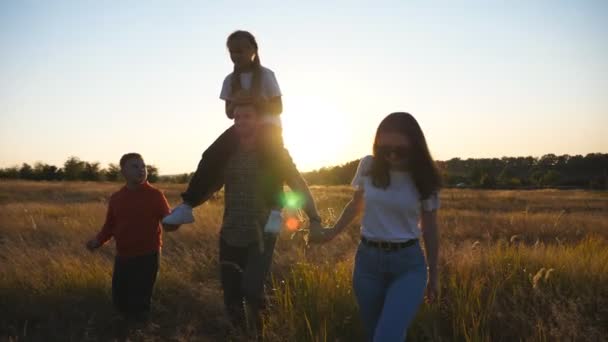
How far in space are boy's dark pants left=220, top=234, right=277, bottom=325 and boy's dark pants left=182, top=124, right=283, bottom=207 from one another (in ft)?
1.45

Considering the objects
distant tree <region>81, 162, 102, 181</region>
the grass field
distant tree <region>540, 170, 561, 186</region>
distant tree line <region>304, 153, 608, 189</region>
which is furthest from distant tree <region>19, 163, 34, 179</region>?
distant tree <region>540, 170, 561, 186</region>

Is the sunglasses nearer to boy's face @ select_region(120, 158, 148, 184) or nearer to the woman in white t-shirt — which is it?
the woman in white t-shirt

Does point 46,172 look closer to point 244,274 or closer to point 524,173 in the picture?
point 244,274

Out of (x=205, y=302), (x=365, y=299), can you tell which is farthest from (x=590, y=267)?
(x=205, y=302)

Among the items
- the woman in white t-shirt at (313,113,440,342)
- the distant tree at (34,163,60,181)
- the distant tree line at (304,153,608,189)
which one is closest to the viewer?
the woman in white t-shirt at (313,113,440,342)

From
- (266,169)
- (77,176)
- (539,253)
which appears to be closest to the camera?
(266,169)

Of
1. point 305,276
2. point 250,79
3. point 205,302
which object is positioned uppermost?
point 250,79

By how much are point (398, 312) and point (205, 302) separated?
9.92ft

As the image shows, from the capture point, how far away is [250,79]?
12.8 feet

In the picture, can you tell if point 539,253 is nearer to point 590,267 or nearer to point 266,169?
point 590,267

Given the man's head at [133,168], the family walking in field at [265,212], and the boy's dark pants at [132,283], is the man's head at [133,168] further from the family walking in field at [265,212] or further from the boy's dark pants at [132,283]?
the boy's dark pants at [132,283]

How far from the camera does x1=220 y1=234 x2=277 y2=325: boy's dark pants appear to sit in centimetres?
363

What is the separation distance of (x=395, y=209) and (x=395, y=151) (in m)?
0.38

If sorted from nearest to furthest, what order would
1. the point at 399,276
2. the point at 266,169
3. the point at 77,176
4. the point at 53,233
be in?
the point at 399,276 → the point at 266,169 → the point at 53,233 → the point at 77,176
